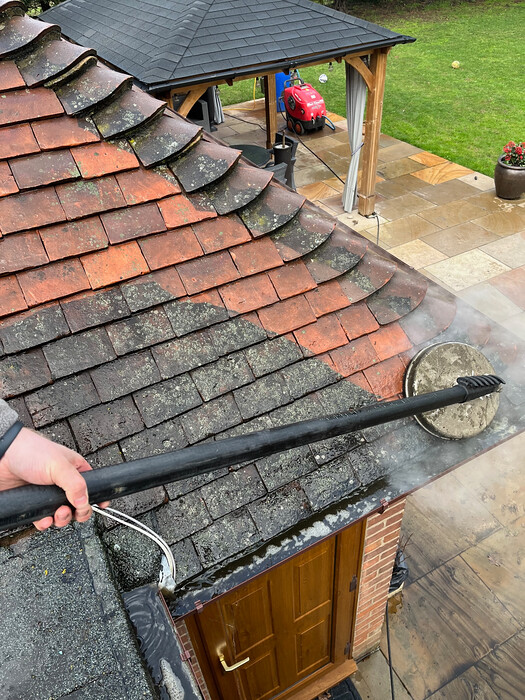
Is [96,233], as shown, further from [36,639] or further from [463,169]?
[463,169]

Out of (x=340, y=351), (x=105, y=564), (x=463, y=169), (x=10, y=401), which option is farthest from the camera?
(x=463, y=169)

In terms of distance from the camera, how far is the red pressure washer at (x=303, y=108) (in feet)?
45.8

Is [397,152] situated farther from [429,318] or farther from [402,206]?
[429,318]

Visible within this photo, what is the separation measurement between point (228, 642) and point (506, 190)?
37.0 ft

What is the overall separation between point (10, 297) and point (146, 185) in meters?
0.89

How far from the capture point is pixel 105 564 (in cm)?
198

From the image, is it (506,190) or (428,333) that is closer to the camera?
(428,333)

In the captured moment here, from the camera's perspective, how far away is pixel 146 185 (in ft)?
8.28

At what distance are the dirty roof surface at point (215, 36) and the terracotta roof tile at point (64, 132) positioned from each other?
5303mm

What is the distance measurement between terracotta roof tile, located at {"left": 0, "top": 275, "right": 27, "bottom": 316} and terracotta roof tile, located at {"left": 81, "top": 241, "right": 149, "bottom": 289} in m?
0.32

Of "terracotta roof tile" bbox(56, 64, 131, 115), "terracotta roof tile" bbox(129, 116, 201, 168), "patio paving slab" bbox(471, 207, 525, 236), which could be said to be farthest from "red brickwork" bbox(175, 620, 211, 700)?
"patio paving slab" bbox(471, 207, 525, 236)

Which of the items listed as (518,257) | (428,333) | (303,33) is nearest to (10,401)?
(428,333)

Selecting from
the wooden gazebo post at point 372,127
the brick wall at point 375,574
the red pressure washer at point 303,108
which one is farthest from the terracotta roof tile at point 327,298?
the red pressure washer at point 303,108

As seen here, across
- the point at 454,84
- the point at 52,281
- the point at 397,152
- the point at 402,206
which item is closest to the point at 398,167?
the point at 397,152
